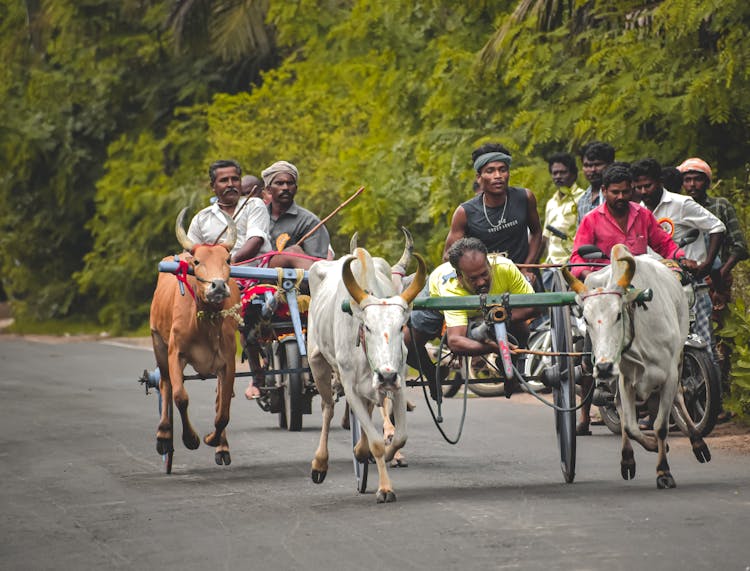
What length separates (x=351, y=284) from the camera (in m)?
8.41

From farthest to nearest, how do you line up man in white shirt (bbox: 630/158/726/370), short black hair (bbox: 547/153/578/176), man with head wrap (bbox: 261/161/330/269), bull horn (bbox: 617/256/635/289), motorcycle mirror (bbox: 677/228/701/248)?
short black hair (bbox: 547/153/578/176), man with head wrap (bbox: 261/161/330/269), man in white shirt (bbox: 630/158/726/370), motorcycle mirror (bbox: 677/228/701/248), bull horn (bbox: 617/256/635/289)

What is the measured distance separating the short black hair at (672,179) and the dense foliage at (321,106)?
3.89 ft

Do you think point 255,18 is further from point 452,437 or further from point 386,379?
point 386,379

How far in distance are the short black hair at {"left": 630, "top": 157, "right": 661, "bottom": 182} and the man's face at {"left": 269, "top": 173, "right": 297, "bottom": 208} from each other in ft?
9.61

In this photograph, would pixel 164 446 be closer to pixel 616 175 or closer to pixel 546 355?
pixel 546 355

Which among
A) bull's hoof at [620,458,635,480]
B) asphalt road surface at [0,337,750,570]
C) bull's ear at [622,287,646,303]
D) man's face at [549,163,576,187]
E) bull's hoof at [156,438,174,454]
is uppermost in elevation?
man's face at [549,163,576,187]

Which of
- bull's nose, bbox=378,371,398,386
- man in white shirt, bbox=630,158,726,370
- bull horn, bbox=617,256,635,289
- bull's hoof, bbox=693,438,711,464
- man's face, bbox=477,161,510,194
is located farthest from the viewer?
man in white shirt, bbox=630,158,726,370

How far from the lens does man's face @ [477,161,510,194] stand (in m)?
10.5

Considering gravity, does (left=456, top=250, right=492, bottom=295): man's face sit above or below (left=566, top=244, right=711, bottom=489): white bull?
above

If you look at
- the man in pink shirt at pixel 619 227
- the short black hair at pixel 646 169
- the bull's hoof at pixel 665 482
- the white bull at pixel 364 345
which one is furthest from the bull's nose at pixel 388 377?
the short black hair at pixel 646 169

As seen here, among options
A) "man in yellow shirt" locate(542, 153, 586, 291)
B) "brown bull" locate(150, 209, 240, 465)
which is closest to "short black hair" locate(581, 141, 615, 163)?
"man in yellow shirt" locate(542, 153, 586, 291)

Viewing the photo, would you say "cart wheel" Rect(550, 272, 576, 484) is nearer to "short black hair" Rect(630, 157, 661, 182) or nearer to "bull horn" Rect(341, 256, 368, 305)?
"bull horn" Rect(341, 256, 368, 305)

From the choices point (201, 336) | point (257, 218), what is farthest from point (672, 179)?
point (201, 336)

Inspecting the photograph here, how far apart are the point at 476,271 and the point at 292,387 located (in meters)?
2.81
